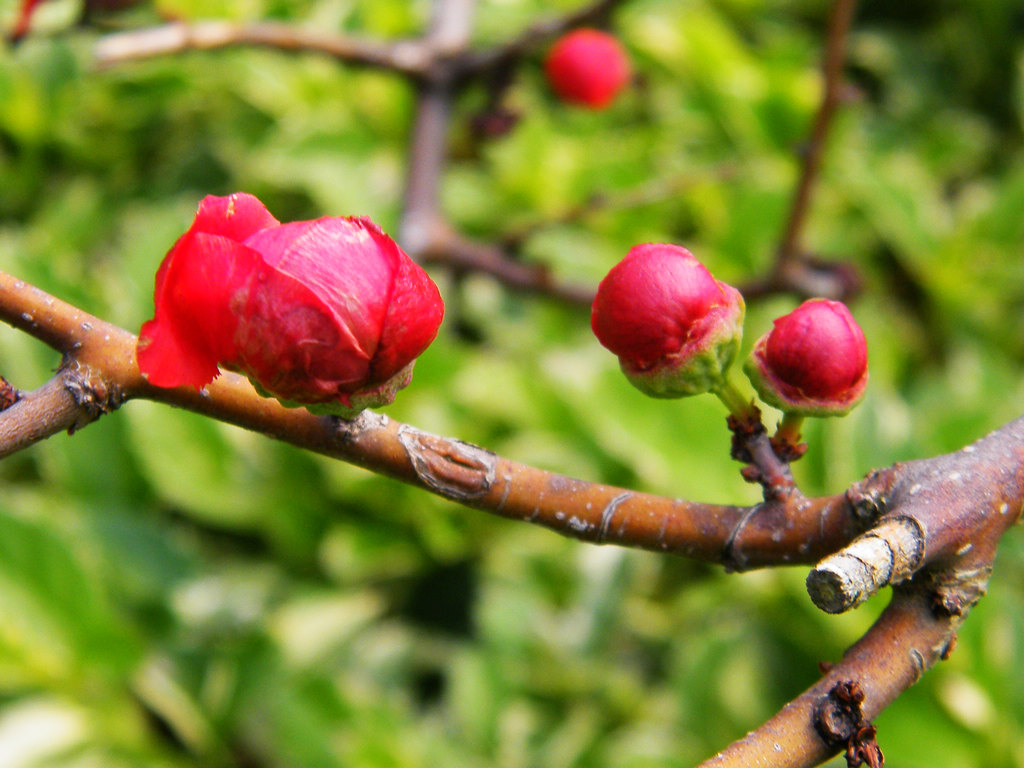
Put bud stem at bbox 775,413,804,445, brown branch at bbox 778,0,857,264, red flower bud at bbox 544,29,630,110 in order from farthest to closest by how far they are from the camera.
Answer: red flower bud at bbox 544,29,630,110
brown branch at bbox 778,0,857,264
bud stem at bbox 775,413,804,445

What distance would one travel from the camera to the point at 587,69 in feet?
6.16

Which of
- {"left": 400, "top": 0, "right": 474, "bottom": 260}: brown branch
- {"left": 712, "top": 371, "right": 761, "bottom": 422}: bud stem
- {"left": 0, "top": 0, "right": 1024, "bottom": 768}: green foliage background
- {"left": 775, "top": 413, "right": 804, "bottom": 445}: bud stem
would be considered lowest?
{"left": 0, "top": 0, "right": 1024, "bottom": 768}: green foliage background

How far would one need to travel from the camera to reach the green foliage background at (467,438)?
134 centimetres

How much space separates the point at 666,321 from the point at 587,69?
1.38 meters

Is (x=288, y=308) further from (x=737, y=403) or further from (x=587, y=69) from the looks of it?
(x=587, y=69)

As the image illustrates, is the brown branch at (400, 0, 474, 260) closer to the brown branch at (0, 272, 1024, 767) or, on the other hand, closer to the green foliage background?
the green foliage background

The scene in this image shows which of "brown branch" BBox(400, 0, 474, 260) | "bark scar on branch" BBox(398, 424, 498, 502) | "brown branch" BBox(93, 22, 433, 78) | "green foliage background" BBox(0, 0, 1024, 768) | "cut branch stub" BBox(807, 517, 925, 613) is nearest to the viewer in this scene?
"cut branch stub" BBox(807, 517, 925, 613)

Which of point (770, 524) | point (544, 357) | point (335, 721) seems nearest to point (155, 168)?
point (544, 357)

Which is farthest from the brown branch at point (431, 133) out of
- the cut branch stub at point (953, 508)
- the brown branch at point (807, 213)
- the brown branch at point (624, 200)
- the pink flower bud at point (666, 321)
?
the cut branch stub at point (953, 508)

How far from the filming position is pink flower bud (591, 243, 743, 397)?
63cm

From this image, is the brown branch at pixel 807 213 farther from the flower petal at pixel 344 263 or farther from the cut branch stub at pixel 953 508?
the flower petal at pixel 344 263

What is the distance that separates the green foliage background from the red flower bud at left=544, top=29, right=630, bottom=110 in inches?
4.8

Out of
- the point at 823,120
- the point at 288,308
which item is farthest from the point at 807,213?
the point at 288,308

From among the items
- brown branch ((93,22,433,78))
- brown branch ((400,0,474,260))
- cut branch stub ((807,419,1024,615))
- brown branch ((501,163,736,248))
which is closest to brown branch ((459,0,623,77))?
brown branch ((400,0,474,260))
